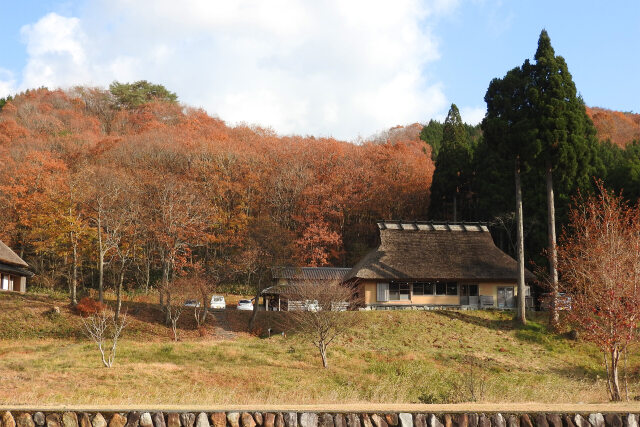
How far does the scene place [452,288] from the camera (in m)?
38.4

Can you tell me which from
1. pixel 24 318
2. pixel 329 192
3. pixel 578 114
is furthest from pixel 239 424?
pixel 329 192

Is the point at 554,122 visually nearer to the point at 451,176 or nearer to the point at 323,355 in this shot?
the point at 451,176

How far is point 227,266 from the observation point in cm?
4031

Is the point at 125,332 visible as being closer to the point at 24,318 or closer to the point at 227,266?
the point at 24,318

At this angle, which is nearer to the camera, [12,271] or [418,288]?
[418,288]

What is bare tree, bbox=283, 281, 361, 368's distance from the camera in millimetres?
25594

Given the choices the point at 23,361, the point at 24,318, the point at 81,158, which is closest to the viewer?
the point at 23,361

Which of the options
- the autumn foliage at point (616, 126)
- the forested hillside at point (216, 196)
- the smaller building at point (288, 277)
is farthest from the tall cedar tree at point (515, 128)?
the autumn foliage at point (616, 126)

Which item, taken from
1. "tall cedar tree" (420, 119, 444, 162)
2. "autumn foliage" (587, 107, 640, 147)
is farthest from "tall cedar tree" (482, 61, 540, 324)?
"autumn foliage" (587, 107, 640, 147)

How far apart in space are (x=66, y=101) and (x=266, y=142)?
31797 millimetres

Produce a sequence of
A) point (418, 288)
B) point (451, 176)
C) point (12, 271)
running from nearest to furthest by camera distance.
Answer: point (418, 288)
point (12, 271)
point (451, 176)

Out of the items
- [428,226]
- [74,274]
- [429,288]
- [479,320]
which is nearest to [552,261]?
[479,320]

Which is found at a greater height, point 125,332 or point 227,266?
point 227,266

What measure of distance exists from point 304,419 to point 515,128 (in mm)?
27323
